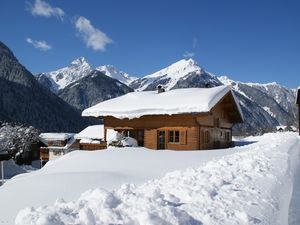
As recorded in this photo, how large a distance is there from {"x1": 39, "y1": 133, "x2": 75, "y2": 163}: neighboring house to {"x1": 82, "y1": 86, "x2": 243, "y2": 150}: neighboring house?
2799 centimetres

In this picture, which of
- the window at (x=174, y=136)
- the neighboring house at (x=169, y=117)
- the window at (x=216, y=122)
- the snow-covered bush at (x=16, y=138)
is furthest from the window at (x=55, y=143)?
the window at (x=174, y=136)

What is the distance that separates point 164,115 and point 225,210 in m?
21.1

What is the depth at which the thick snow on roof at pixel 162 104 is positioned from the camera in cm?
2652

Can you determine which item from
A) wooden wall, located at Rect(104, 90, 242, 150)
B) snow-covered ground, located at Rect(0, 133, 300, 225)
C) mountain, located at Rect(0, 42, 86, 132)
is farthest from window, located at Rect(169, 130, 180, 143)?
mountain, located at Rect(0, 42, 86, 132)

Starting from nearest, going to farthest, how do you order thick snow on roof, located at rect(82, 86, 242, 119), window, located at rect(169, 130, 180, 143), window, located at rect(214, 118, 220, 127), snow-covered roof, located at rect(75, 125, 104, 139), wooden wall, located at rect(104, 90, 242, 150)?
thick snow on roof, located at rect(82, 86, 242, 119) < wooden wall, located at rect(104, 90, 242, 150) < window, located at rect(169, 130, 180, 143) < window, located at rect(214, 118, 220, 127) < snow-covered roof, located at rect(75, 125, 104, 139)

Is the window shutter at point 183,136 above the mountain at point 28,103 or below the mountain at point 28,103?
below

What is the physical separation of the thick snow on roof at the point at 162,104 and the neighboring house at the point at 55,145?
91.4 ft

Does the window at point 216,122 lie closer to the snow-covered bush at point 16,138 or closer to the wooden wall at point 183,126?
the wooden wall at point 183,126

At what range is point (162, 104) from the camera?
1104 inches

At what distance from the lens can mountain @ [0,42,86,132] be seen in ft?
455

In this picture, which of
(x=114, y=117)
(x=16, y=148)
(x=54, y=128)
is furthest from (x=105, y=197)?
(x=54, y=128)

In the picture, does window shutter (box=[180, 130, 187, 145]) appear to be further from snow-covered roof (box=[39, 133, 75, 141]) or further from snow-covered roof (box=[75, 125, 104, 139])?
snow-covered roof (box=[39, 133, 75, 141])

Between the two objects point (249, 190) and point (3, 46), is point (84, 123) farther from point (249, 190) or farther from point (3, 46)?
point (249, 190)

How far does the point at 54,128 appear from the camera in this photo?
483ft
